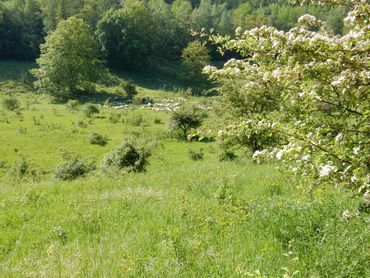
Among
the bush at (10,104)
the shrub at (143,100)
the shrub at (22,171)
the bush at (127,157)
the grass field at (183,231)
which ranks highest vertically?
the grass field at (183,231)

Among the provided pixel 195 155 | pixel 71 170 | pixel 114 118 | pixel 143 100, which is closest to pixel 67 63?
pixel 143 100

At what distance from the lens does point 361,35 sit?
380 centimetres

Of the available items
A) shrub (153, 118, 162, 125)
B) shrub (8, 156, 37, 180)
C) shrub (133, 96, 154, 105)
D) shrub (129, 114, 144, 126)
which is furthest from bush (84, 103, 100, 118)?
shrub (8, 156, 37, 180)

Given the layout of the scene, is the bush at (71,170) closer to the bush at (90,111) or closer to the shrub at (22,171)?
A: the shrub at (22,171)

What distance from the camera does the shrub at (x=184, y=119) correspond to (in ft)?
141

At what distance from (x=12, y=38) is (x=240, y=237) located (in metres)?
96.9

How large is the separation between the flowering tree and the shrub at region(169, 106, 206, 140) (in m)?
37.6

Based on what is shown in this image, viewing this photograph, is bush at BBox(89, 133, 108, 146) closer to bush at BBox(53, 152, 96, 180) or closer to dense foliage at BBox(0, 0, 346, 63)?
bush at BBox(53, 152, 96, 180)

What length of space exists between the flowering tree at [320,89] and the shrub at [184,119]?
3760cm

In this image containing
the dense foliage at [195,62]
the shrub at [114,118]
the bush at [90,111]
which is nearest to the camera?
the shrub at [114,118]

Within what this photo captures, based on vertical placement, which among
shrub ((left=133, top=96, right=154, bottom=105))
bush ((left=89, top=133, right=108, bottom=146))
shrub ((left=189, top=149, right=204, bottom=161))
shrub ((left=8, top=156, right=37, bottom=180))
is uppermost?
shrub ((left=8, top=156, right=37, bottom=180))

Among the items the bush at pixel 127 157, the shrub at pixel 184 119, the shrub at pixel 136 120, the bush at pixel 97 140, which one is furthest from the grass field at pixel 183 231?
the shrub at pixel 136 120

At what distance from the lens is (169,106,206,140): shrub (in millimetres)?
42969

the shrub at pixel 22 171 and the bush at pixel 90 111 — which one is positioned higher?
the shrub at pixel 22 171
